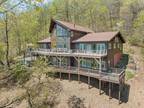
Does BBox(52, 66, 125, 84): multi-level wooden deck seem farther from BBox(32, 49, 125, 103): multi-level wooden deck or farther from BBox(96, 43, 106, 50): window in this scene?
BBox(96, 43, 106, 50): window

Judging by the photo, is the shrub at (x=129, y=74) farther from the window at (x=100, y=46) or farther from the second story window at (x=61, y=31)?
the second story window at (x=61, y=31)

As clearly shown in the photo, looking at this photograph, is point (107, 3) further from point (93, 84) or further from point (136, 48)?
point (93, 84)

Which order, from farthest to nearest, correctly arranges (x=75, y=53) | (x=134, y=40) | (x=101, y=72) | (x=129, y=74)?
(x=134, y=40) < (x=75, y=53) < (x=129, y=74) < (x=101, y=72)

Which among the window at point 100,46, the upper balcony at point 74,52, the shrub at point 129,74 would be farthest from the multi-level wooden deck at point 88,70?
the shrub at point 129,74

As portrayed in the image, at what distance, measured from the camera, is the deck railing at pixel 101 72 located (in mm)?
23955

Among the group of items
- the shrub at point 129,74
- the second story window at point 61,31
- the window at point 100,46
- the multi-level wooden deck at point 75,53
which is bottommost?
the shrub at point 129,74

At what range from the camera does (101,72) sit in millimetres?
25938

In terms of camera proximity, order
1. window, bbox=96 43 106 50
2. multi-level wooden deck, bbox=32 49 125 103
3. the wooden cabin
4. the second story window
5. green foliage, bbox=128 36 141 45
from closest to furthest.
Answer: multi-level wooden deck, bbox=32 49 125 103, the wooden cabin, window, bbox=96 43 106 50, the second story window, green foliage, bbox=128 36 141 45

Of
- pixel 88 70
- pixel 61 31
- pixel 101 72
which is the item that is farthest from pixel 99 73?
pixel 61 31

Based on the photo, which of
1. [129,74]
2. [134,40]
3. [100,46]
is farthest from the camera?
[134,40]

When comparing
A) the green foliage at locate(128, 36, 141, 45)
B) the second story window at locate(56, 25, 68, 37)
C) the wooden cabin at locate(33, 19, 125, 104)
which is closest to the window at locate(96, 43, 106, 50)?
the wooden cabin at locate(33, 19, 125, 104)

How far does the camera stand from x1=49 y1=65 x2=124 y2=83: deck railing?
2395cm

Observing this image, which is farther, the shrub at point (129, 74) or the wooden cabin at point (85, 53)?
the shrub at point (129, 74)

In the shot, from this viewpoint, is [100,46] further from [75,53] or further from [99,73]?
[99,73]
